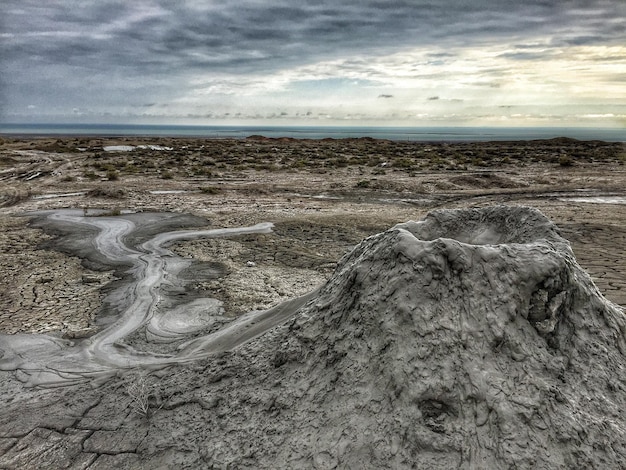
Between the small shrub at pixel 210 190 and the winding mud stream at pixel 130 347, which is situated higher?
the small shrub at pixel 210 190

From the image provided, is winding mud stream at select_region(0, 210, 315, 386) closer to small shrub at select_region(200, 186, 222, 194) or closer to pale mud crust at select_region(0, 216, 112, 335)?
pale mud crust at select_region(0, 216, 112, 335)

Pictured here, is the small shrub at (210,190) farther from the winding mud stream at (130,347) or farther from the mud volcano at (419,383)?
the mud volcano at (419,383)

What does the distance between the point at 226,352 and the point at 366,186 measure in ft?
48.3

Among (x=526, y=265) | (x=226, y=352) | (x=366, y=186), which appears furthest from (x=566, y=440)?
(x=366, y=186)

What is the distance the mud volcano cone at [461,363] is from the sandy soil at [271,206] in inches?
124

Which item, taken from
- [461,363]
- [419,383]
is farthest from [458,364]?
[419,383]

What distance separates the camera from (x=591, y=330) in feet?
11.8

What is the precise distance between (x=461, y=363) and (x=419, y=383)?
0.35 m

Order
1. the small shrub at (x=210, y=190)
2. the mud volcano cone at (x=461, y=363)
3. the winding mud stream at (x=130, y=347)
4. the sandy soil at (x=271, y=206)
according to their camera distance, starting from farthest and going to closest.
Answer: the small shrub at (x=210, y=190) < the sandy soil at (x=271, y=206) < the winding mud stream at (x=130, y=347) < the mud volcano cone at (x=461, y=363)

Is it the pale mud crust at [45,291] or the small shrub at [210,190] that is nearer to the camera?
the pale mud crust at [45,291]

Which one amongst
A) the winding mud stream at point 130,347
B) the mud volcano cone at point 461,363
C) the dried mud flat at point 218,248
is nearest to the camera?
the mud volcano cone at point 461,363

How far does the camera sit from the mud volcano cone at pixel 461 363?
2977mm

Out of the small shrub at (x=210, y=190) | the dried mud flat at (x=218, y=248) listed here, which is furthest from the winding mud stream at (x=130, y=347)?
the small shrub at (x=210, y=190)

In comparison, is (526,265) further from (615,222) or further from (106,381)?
(615,222)
